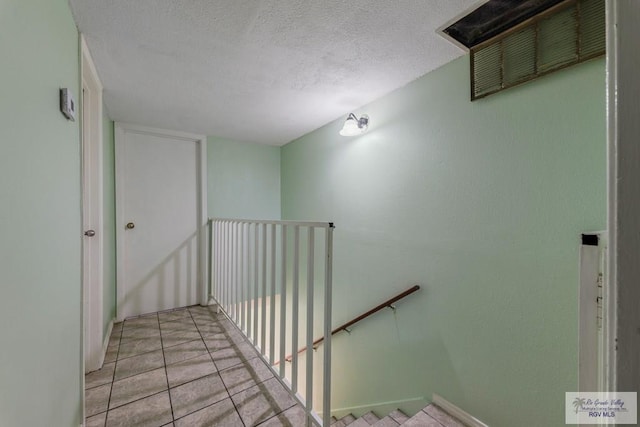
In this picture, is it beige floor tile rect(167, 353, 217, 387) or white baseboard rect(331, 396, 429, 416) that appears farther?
white baseboard rect(331, 396, 429, 416)

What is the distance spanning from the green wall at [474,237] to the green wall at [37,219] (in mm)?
1775

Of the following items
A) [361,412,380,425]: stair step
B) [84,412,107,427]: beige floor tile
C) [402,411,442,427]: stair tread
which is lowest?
[361,412,380,425]: stair step

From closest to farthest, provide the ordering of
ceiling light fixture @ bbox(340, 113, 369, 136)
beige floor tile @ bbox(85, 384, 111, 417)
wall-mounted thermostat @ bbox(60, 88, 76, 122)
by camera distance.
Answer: wall-mounted thermostat @ bbox(60, 88, 76, 122)
beige floor tile @ bbox(85, 384, 111, 417)
ceiling light fixture @ bbox(340, 113, 369, 136)

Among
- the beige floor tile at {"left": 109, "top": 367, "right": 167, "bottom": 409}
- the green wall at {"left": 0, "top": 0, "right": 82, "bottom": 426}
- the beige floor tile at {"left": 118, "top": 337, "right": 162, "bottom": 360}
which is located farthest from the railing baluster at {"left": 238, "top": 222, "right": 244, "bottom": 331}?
the green wall at {"left": 0, "top": 0, "right": 82, "bottom": 426}

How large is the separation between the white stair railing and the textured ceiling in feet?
3.11

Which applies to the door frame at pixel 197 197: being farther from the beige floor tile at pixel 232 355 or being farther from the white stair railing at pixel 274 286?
the beige floor tile at pixel 232 355

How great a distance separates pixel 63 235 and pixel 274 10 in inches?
50.0

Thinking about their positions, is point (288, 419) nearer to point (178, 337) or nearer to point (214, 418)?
point (214, 418)

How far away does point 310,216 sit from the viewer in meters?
2.82

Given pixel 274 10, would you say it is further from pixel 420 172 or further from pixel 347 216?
pixel 347 216

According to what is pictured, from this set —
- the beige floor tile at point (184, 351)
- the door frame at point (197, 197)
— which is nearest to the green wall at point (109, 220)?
the door frame at point (197, 197)

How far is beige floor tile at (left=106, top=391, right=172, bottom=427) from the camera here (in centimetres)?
125

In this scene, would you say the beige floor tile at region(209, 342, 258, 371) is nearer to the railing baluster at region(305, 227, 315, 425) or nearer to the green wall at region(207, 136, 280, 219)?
the railing baluster at region(305, 227, 315, 425)

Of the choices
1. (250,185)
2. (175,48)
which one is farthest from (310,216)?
(175,48)
